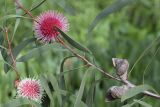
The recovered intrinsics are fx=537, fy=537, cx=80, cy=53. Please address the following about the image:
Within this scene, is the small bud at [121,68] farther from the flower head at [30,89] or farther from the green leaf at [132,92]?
the flower head at [30,89]

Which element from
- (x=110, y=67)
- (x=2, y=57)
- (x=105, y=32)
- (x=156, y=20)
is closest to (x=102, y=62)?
(x=110, y=67)

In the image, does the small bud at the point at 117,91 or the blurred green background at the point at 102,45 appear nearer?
the small bud at the point at 117,91

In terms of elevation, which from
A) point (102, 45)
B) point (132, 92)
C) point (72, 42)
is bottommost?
point (132, 92)

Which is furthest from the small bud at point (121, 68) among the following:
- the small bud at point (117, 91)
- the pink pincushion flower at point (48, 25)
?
the pink pincushion flower at point (48, 25)

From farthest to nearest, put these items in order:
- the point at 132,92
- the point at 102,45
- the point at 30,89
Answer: the point at 102,45 → the point at 30,89 → the point at 132,92

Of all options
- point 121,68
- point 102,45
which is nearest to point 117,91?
point 121,68

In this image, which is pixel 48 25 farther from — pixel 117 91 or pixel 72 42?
pixel 117 91
